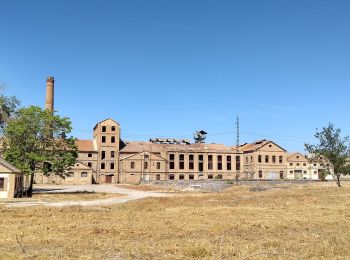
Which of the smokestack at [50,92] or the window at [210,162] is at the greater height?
the smokestack at [50,92]

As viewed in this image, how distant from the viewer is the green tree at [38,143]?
165 ft

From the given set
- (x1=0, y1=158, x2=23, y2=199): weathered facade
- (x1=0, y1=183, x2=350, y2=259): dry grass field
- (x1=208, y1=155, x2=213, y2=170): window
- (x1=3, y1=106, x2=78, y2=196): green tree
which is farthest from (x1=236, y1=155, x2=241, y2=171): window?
(x1=0, y1=183, x2=350, y2=259): dry grass field

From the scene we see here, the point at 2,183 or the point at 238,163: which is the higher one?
the point at 238,163

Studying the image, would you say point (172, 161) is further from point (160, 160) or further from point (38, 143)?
point (38, 143)

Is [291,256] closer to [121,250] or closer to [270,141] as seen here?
[121,250]

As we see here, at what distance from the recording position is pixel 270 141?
4235 inches

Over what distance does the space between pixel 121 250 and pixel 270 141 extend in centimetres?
9767

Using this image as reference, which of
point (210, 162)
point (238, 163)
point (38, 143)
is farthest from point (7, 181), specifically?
point (238, 163)

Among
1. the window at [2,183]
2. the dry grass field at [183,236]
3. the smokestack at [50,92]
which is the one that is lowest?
the dry grass field at [183,236]

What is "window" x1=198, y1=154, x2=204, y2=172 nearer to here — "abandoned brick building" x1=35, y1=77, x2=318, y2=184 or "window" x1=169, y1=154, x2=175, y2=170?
"abandoned brick building" x1=35, y1=77, x2=318, y2=184

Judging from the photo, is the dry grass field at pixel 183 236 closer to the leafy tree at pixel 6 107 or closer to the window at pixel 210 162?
the leafy tree at pixel 6 107

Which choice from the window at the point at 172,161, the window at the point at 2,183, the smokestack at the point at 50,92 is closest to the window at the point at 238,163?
the window at the point at 172,161

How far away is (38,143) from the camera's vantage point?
170 ft

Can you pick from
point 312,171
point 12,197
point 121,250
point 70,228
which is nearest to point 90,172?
point 12,197
